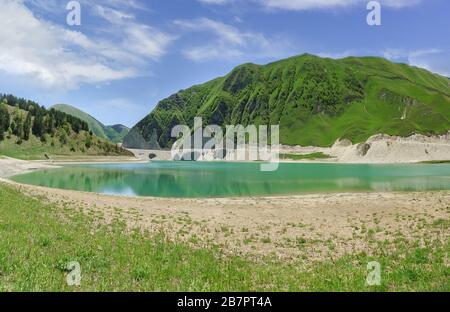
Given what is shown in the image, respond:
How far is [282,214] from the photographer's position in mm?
34906

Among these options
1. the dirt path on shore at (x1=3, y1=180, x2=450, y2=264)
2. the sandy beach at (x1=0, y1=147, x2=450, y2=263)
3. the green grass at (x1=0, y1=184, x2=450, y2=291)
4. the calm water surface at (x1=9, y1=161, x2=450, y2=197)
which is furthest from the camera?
the calm water surface at (x1=9, y1=161, x2=450, y2=197)

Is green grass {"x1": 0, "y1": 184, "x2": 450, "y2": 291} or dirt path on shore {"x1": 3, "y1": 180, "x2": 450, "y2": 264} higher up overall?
green grass {"x1": 0, "y1": 184, "x2": 450, "y2": 291}

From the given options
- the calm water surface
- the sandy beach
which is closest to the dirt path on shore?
the sandy beach

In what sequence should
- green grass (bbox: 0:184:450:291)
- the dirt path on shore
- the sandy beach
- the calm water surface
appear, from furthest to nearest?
1. the calm water surface
2. the sandy beach
3. the dirt path on shore
4. green grass (bbox: 0:184:450:291)

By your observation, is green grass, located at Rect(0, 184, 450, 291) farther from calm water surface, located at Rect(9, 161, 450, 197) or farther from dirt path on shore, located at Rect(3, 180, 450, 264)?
calm water surface, located at Rect(9, 161, 450, 197)

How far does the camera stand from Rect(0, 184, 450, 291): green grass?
11.1 meters

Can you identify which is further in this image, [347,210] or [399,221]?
[347,210]

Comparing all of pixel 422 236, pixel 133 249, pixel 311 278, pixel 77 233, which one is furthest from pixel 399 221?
pixel 77 233

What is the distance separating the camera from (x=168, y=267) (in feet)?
44.5

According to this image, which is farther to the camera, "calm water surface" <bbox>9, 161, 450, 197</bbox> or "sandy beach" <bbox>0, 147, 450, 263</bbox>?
"calm water surface" <bbox>9, 161, 450, 197</bbox>

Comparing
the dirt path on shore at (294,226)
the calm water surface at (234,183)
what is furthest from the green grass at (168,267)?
the calm water surface at (234,183)
